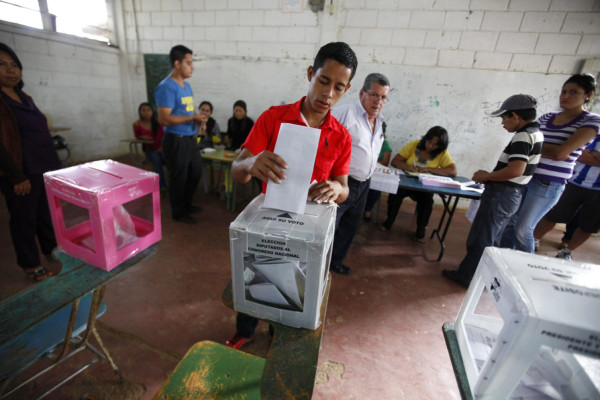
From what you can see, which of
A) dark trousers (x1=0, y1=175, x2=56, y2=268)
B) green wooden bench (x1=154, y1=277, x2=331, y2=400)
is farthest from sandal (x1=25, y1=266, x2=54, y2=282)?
green wooden bench (x1=154, y1=277, x2=331, y2=400)

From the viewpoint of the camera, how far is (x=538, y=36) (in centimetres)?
328

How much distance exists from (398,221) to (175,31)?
4887 mm

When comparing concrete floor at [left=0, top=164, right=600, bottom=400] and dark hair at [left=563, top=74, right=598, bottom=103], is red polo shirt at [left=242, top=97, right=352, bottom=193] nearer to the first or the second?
concrete floor at [left=0, top=164, right=600, bottom=400]

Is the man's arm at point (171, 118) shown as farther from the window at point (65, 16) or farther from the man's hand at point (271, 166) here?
the window at point (65, 16)

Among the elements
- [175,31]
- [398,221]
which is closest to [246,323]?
[398,221]

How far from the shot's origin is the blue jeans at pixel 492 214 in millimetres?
1903

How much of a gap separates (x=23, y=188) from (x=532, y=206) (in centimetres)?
365

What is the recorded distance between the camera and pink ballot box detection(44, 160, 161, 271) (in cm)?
85

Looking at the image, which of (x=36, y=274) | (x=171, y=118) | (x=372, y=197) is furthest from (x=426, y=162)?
(x=36, y=274)

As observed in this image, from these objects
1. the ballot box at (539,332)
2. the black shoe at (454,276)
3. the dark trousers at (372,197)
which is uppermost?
the ballot box at (539,332)

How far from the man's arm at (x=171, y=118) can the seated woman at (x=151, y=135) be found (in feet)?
4.47

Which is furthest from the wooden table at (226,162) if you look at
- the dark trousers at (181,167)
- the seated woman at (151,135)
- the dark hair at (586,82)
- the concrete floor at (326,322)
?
the dark hair at (586,82)

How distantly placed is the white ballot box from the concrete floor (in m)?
0.89

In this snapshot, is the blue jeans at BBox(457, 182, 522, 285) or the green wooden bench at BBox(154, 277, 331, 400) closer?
the green wooden bench at BBox(154, 277, 331, 400)
